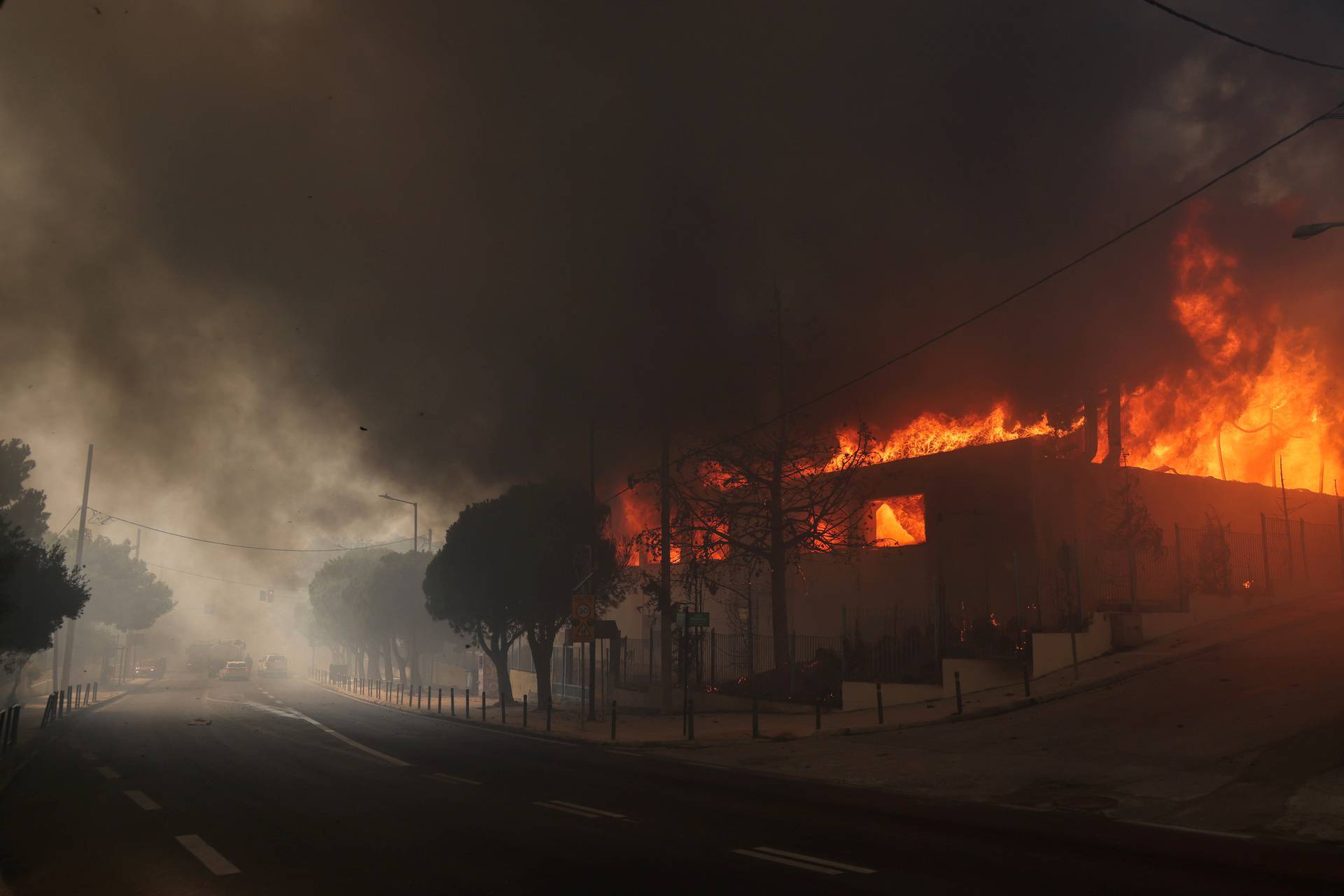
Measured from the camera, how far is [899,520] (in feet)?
122

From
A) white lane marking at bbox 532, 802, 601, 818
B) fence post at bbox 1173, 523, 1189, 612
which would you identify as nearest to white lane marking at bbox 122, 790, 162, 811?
white lane marking at bbox 532, 802, 601, 818

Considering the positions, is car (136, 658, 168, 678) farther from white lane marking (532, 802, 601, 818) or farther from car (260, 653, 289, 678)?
white lane marking (532, 802, 601, 818)

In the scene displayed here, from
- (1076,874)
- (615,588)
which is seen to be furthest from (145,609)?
(1076,874)

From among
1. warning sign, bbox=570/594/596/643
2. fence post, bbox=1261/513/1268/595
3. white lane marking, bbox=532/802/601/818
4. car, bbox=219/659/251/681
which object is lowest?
car, bbox=219/659/251/681

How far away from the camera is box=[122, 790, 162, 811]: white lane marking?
38.5 ft

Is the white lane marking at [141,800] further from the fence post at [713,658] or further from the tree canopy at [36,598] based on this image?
the tree canopy at [36,598]

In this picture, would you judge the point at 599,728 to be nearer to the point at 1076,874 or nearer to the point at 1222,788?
the point at 1222,788

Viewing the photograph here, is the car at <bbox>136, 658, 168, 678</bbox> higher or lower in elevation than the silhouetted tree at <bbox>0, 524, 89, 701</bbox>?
lower

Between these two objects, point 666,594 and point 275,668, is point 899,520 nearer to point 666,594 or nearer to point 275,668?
point 666,594

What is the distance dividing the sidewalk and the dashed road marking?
1153 centimetres

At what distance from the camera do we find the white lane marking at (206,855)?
7969 mm

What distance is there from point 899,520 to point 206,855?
1253 inches

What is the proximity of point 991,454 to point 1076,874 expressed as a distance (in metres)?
23.4

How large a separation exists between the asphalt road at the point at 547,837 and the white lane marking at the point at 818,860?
39mm
